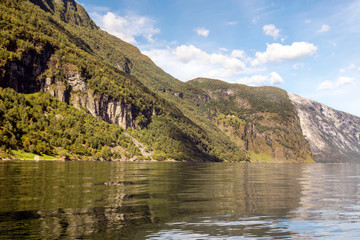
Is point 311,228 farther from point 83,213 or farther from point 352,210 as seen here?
point 83,213

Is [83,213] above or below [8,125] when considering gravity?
below

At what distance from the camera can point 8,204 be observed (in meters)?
20.2

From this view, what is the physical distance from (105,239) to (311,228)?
1112 centimetres

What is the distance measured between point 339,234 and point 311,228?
4.98 ft

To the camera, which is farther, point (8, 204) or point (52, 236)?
point (8, 204)

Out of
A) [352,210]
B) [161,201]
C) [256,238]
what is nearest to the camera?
[256,238]

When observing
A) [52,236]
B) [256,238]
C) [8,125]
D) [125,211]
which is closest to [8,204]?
[125,211]

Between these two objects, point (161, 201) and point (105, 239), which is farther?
point (161, 201)

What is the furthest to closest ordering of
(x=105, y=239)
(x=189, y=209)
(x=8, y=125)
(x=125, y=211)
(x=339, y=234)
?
1. (x=8, y=125)
2. (x=189, y=209)
3. (x=125, y=211)
4. (x=339, y=234)
5. (x=105, y=239)

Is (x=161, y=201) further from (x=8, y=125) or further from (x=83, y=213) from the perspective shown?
(x=8, y=125)

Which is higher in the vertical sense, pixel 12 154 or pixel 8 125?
pixel 8 125

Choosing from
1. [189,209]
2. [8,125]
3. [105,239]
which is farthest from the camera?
[8,125]

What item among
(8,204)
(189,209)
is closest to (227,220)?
(189,209)

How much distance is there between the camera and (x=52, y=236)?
12.7 metres
